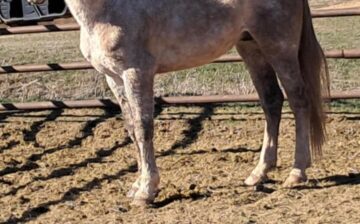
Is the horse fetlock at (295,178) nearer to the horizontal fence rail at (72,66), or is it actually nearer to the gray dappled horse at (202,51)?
the gray dappled horse at (202,51)

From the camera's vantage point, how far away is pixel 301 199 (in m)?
4.99

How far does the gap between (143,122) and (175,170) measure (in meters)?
1.08

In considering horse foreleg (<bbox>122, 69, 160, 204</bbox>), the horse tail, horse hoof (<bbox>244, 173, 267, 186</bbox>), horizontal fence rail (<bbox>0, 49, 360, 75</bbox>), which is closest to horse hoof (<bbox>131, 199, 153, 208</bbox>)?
horse foreleg (<bbox>122, 69, 160, 204</bbox>)

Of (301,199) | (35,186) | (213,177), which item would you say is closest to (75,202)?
(35,186)

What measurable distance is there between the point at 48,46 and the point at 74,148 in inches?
227

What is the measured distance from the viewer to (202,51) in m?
→ 5.30

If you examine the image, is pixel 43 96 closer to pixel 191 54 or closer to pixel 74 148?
pixel 74 148

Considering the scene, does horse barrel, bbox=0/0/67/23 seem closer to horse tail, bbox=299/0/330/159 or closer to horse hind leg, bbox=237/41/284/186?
horse hind leg, bbox=237/41/284/186

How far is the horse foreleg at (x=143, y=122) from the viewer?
500 cm

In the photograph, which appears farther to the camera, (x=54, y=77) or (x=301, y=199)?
(x=54, y=77)

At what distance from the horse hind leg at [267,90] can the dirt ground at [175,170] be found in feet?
0.84

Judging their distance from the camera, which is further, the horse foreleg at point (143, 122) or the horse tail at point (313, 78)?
the horse tail at point (313, 78)

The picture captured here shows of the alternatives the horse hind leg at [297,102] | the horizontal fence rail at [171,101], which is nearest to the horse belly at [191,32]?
the horse hind leg at [297,102]

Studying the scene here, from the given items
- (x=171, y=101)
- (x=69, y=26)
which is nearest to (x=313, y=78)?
(x=171, y=101)
